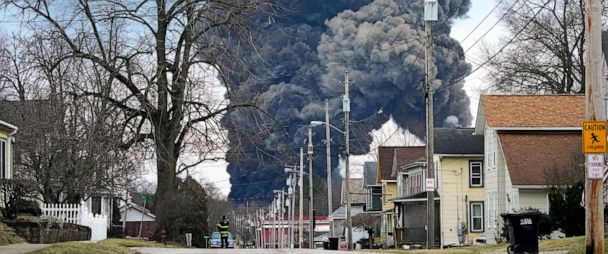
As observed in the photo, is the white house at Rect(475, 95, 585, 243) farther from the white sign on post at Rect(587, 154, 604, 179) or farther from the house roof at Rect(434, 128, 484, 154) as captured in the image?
the white sign on post at Rect(587, 154, 604, 179)

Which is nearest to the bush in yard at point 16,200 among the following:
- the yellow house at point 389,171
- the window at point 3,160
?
the window at point 3,160

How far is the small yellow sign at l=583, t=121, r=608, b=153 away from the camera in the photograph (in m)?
20.2

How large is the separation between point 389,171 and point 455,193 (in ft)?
77.9

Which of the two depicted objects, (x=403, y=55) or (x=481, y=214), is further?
(x=403, y=55)

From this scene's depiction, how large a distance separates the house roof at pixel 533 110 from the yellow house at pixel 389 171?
23.1 m

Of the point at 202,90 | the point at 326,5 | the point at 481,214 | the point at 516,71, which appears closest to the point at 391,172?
the point at 516,71

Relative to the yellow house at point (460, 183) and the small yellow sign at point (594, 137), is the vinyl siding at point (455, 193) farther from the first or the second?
the small yellow sign at point (594, 137)

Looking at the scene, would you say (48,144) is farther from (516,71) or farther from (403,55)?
(403,55)

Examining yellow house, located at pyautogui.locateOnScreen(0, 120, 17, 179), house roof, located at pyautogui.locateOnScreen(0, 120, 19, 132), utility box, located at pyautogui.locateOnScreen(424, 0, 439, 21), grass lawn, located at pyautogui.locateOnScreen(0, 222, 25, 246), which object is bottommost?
grass lawn, located at pyautogui.locateOnScreen(0, 222, 25, 246)

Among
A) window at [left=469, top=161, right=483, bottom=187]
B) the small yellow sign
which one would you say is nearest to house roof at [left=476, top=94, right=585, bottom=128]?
window at [left=469, top=161, right=483, bottom=187]

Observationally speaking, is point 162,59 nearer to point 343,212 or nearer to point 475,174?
point 475,174

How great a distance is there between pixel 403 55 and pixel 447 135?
197 feet

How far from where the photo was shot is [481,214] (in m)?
57.1

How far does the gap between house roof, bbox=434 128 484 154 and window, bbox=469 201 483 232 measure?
9.97ft
